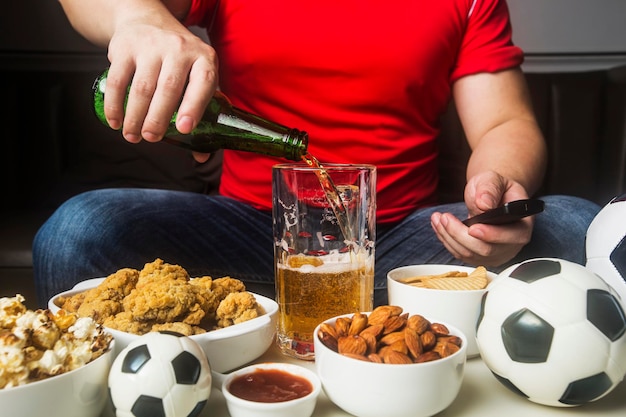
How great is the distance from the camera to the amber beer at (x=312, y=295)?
0.72 m

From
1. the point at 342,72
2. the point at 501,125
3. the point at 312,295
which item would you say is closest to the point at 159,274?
the point at 312,295

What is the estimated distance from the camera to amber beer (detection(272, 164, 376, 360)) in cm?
72

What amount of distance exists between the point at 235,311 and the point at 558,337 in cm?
33

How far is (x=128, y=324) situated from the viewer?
64 cm

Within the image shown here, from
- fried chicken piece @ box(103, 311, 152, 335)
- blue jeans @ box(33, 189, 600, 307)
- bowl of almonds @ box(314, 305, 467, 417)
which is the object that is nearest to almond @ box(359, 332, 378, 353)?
bowl of almonds @ box(314, 305, 467, 417)

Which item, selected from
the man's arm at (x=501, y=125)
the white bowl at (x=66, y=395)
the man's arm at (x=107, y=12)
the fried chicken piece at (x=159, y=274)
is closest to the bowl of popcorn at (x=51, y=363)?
the white bowl at (x=66, y=395)

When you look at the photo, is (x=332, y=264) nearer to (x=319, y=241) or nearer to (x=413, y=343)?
(x=319, y=241)

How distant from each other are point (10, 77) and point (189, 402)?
1970 mm

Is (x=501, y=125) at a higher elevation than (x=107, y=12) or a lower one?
lower

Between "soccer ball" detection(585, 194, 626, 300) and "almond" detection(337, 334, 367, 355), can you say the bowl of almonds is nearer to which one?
"almond" detection(337, 334, 367, 355)

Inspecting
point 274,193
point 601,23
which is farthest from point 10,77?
point 601,23

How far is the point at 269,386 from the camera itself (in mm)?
587

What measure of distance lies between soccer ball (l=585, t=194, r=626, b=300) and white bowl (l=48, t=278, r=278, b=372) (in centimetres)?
39

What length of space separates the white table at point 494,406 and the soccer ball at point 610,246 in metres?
0.14
